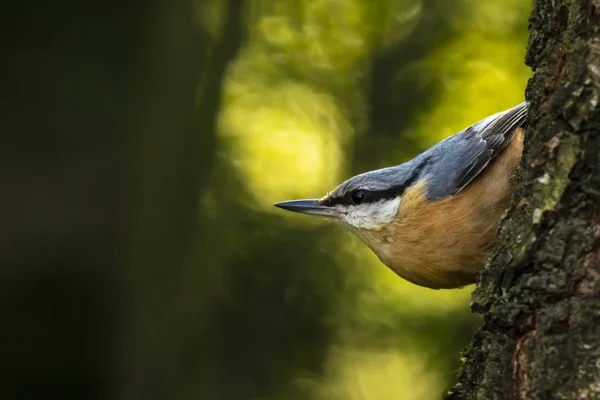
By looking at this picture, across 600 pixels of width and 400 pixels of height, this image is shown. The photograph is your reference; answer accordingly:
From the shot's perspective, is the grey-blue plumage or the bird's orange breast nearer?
the bird's orange breast

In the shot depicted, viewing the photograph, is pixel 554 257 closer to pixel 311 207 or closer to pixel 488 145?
pixel 488 145

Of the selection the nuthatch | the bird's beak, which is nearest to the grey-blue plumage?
the nuthatch

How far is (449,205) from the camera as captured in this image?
3379 mm

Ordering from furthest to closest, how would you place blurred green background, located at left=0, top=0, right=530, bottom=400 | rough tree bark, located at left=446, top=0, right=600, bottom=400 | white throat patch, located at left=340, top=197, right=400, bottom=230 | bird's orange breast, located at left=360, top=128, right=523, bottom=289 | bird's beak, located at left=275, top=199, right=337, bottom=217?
blurred green background, located at left=0, top=0, right=530, bottom=400, bird's beak, located at left=275, top=199, right=337, bottom=217, white throat patch, located at left=340, top=197, right=400, bottom=230, bird's orange breast, located at left=360, top=128, right=523, bottom=289, rough tree bark, located at left=446, top=0, right=600, bottom=400

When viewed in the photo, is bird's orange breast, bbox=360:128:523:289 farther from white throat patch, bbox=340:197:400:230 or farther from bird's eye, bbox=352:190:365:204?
bird's eye, bbox=352:190:365:204

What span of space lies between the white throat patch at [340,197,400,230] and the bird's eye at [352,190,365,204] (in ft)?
0.09

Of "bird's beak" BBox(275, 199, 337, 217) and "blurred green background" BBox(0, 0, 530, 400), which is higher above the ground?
"blurred green background" BBox(0, 0, 530, 400)

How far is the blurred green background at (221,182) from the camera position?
19.5 ft

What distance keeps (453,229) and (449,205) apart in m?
0.13

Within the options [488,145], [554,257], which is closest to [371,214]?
[488,145]

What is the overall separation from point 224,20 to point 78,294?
2.58 metres

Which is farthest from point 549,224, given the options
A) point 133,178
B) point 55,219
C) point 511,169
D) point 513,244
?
point 55,219

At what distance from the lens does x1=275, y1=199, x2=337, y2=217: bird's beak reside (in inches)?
164

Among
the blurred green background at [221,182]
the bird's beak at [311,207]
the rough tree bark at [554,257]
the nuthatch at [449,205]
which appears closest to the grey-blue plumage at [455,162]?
the nuthatch at [449,205]
